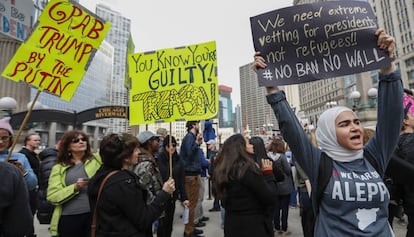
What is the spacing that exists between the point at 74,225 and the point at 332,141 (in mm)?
2657

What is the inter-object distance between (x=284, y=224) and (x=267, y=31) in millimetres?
4120

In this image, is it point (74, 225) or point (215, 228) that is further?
point (215, 228)

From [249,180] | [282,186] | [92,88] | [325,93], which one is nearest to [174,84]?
[249,180]

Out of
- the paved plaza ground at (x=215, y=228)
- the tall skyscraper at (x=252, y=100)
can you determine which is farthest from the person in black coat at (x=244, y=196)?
the tall skyscraper at (x=252, y=100)

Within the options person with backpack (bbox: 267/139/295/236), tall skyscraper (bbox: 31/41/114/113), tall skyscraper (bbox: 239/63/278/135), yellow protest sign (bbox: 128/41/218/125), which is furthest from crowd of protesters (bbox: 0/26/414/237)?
tall skyscraper (bbox: 239/63/278/135)

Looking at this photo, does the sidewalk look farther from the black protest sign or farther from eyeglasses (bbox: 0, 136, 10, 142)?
the black protest sign

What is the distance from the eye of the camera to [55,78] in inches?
115

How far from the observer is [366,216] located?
152 cm

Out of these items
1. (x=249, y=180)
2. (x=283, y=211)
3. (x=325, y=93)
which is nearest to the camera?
(x=249, y=180)

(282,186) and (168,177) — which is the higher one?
(168,177)

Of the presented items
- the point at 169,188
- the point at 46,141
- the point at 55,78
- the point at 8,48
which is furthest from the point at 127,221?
the point at 46,141

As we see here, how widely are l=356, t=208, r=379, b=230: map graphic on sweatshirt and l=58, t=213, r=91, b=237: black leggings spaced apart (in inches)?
102

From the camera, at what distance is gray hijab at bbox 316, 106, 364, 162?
5.41ft

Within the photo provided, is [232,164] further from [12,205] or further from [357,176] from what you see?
[12,205]
